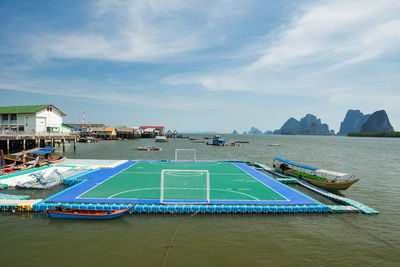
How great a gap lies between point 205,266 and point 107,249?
5.39m

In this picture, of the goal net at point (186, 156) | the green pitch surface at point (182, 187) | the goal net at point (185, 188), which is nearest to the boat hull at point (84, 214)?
the green pitch surface at point (182, 187)

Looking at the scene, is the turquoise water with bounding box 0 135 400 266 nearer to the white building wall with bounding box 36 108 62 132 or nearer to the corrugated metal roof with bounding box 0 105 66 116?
the corrugated metal roof with bounding box 0 105 66 116

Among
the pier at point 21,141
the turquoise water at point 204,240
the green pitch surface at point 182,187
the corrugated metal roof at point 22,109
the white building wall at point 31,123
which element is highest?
the corrugated metal roof at point 22,109

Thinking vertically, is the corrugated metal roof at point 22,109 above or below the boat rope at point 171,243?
above

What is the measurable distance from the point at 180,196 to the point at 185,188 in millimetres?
2345

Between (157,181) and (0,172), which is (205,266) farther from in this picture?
(0,172)

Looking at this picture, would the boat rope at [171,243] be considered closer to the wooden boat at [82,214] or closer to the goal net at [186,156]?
the wooden boat at [82,214]

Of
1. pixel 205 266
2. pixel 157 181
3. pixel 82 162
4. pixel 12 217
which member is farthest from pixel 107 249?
pixel 82 162

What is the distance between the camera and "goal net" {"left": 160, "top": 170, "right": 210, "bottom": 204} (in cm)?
1768

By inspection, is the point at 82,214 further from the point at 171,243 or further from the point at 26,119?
the point at 26,119

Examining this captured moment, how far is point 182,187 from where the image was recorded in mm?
21406

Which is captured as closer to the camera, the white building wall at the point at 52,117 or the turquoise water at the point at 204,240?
the turquoise water at the point at 204,240

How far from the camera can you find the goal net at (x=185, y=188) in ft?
58.0

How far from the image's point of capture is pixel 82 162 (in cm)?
3506
